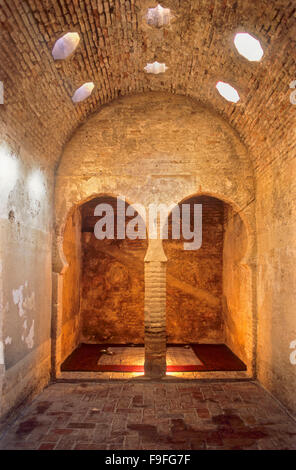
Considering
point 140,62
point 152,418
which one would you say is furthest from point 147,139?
point 152,418

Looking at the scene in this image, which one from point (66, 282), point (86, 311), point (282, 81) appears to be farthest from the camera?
point (86, 311)

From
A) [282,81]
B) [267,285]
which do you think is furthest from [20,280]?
[282,81]

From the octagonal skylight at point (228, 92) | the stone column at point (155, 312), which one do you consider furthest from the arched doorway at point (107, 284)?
the octagonal skylight at point (228, 92)

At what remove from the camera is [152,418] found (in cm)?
539

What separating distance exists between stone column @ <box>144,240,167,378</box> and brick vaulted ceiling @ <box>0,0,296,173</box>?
303 centimetres

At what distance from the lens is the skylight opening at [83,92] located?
6703 mm

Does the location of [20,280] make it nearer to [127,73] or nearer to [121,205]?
[127,73]

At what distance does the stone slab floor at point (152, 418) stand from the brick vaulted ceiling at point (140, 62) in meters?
4.61

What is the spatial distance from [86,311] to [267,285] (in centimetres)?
624

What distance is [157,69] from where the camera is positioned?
270 inches

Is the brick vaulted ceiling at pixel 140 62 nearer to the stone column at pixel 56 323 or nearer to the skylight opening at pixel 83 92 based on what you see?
the skylight opening at pixel 83 92

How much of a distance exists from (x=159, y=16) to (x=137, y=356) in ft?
26.0

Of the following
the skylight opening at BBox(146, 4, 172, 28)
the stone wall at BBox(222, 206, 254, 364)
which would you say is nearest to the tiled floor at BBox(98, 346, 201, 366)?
the stone wall at BBox(222, 206, 254, 364)

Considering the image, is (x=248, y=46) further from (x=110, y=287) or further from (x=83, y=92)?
(x=110, y=287)
